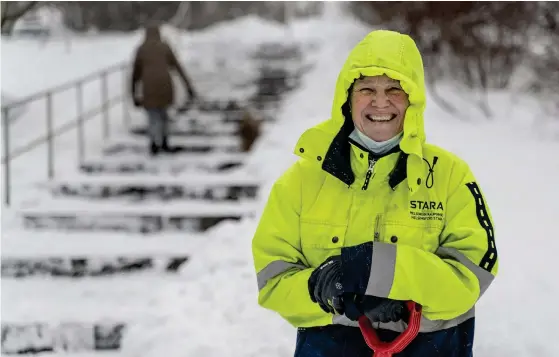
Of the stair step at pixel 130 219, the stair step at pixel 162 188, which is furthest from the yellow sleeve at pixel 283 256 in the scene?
the stair step at pixel 162 188

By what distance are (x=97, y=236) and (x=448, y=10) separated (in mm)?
5647

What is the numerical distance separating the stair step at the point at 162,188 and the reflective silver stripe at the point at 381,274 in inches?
183

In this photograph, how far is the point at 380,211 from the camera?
196 cm

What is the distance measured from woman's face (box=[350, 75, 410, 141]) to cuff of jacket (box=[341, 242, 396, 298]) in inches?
13.9

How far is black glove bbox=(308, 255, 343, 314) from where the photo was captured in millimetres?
1834

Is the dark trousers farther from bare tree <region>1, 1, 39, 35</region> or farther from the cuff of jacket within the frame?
bare tree <region>1, 1, 39, 35</region>

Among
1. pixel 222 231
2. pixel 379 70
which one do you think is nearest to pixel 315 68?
pixel 222 231

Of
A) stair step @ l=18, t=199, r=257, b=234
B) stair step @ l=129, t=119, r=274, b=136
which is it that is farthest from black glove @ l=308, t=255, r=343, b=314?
stair step @ l=129, t=119, r=274, b=136

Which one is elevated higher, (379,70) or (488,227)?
(379,70)

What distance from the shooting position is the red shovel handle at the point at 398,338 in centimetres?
187

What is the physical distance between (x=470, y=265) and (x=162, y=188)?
16.5 feet

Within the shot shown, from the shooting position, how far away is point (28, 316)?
14.1ft

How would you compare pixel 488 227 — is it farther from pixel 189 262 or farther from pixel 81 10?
pixel 81 10

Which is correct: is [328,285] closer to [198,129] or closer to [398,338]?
[398,338]
